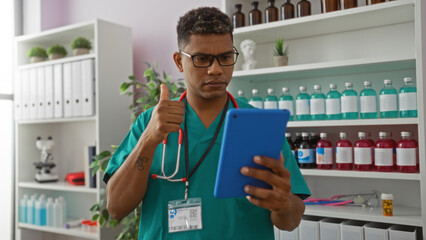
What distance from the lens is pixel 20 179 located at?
3.18 metres

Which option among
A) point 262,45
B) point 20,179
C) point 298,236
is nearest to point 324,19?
point 262,45

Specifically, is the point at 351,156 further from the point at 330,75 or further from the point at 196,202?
the point at 196,202

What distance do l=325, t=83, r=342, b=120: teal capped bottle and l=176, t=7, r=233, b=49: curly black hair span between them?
109 cm

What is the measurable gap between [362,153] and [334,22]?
0.69m

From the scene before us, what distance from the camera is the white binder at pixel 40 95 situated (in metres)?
3.01

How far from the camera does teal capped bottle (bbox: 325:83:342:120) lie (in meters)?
2.01

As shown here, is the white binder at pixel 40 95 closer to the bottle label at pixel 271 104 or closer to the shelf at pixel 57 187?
the shelf at pixel 57 187

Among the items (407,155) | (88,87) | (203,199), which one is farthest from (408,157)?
(88,87)

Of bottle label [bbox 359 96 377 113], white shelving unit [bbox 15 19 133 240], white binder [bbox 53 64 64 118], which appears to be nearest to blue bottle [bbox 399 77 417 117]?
bottle label [bbox 359 96 377 113]

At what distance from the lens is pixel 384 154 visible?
1861 millimetres

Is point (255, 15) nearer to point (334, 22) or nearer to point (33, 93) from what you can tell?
point (334, 22)

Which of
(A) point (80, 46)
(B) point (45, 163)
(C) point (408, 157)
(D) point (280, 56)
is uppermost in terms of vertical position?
(A) point (80, 46)

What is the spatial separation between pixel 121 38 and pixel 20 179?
1.44m

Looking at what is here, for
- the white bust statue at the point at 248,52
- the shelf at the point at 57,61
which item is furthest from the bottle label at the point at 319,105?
the shelf at the point at 57,61
